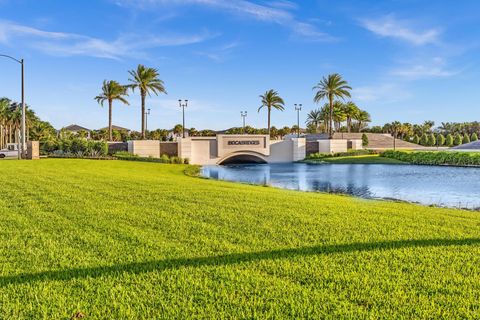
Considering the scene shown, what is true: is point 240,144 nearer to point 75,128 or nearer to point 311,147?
point 311,147

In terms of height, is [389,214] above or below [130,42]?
below

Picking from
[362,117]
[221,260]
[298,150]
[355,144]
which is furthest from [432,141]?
[221,260]

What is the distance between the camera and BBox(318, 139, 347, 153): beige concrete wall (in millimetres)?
51978

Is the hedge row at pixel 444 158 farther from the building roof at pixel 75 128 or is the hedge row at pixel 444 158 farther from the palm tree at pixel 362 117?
the building roof at pixel 75 128

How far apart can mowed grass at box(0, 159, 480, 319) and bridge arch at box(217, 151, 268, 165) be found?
39696 millimetres

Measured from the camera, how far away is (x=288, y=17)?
23750 mm

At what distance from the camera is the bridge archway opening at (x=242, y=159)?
163ft

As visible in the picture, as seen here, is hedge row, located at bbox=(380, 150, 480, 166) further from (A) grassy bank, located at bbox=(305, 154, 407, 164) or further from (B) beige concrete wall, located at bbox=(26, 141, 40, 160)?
(B) beige concrete wall, located at bbox=(26, 141, 40, 160)

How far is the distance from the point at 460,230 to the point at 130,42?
26789mm

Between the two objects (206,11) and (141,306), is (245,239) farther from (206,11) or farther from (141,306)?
(206,11)

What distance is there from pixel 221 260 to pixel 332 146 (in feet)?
162

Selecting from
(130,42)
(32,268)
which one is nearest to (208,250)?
(32,268)

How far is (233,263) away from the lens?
467 centimetres

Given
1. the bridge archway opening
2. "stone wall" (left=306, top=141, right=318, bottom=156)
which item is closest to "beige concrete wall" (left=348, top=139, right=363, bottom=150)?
"stone wall" (left=306, top=141, right=318, bottom=156)
